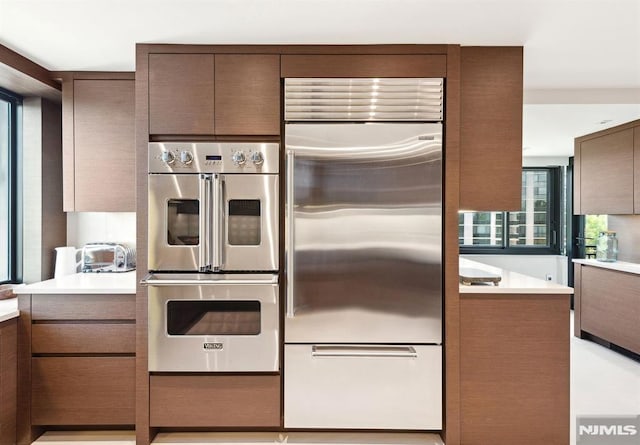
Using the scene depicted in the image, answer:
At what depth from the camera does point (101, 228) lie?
3.21 meters

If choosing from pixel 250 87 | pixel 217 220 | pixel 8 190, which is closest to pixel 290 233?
pixel 217 220

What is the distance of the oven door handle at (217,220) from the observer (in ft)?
7.85

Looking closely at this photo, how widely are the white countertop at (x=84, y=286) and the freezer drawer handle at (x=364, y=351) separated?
3.68 ft

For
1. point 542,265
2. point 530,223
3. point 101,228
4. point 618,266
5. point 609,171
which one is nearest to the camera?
point 101,228

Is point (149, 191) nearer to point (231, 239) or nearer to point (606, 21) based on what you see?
point (231, 239)

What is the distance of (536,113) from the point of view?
3.72 metres

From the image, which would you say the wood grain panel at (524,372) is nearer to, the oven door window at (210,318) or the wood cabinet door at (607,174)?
the oven door window at (210,318)

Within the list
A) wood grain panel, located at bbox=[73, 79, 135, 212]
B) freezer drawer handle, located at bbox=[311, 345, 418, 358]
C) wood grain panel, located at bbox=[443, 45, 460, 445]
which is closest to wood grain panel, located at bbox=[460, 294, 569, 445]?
wood grain panel, located at bbox=[443, 45, 460, 445]

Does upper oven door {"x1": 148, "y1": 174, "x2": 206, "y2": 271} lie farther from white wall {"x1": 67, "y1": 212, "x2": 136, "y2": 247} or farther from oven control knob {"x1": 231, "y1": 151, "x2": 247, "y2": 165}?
white wall {"x1": 67, "y1": 212, "x2": 136, "y2": 247}

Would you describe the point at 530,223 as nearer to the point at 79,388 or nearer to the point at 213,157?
the point at 213,157

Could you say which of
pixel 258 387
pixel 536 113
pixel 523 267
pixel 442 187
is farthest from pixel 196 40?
pixel 523 267

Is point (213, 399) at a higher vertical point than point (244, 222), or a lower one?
lower

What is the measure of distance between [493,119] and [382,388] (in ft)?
5.41

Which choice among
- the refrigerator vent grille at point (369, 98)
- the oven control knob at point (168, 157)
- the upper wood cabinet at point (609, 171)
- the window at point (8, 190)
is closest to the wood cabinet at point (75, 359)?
the window at point (8, 190)
